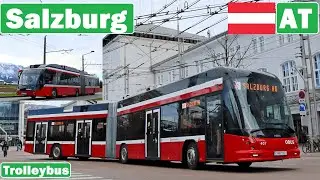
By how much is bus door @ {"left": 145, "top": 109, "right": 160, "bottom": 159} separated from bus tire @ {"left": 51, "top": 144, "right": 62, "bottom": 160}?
9.12 metres

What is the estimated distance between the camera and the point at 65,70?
1734 cm

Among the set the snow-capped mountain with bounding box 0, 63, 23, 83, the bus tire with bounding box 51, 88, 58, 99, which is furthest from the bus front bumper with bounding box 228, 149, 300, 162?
the snow-capped mountain with bounding box 0, 63, 23, 83

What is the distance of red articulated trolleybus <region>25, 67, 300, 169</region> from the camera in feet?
48.6

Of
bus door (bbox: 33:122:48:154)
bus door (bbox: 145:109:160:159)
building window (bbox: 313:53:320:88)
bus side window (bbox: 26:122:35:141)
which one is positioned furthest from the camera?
building window (bbox: 313:53:320:88)

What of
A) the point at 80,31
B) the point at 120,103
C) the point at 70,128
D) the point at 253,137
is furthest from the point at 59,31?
the point at 70,128

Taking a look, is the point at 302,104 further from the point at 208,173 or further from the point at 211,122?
the point at 208,173

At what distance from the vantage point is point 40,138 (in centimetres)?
2912

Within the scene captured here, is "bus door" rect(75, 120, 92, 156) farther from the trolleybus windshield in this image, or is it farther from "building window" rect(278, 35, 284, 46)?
"building window" rect(278, 35, 284, 46)

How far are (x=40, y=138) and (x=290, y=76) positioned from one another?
23929 millimetres

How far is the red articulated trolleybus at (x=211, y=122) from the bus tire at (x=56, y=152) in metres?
5.13

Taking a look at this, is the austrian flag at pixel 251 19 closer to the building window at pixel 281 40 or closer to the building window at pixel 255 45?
the building window at pixel 281 40

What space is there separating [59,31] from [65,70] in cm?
957

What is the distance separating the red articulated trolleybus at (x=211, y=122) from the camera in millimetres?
14828

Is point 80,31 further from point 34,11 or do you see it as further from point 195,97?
point 195,97
